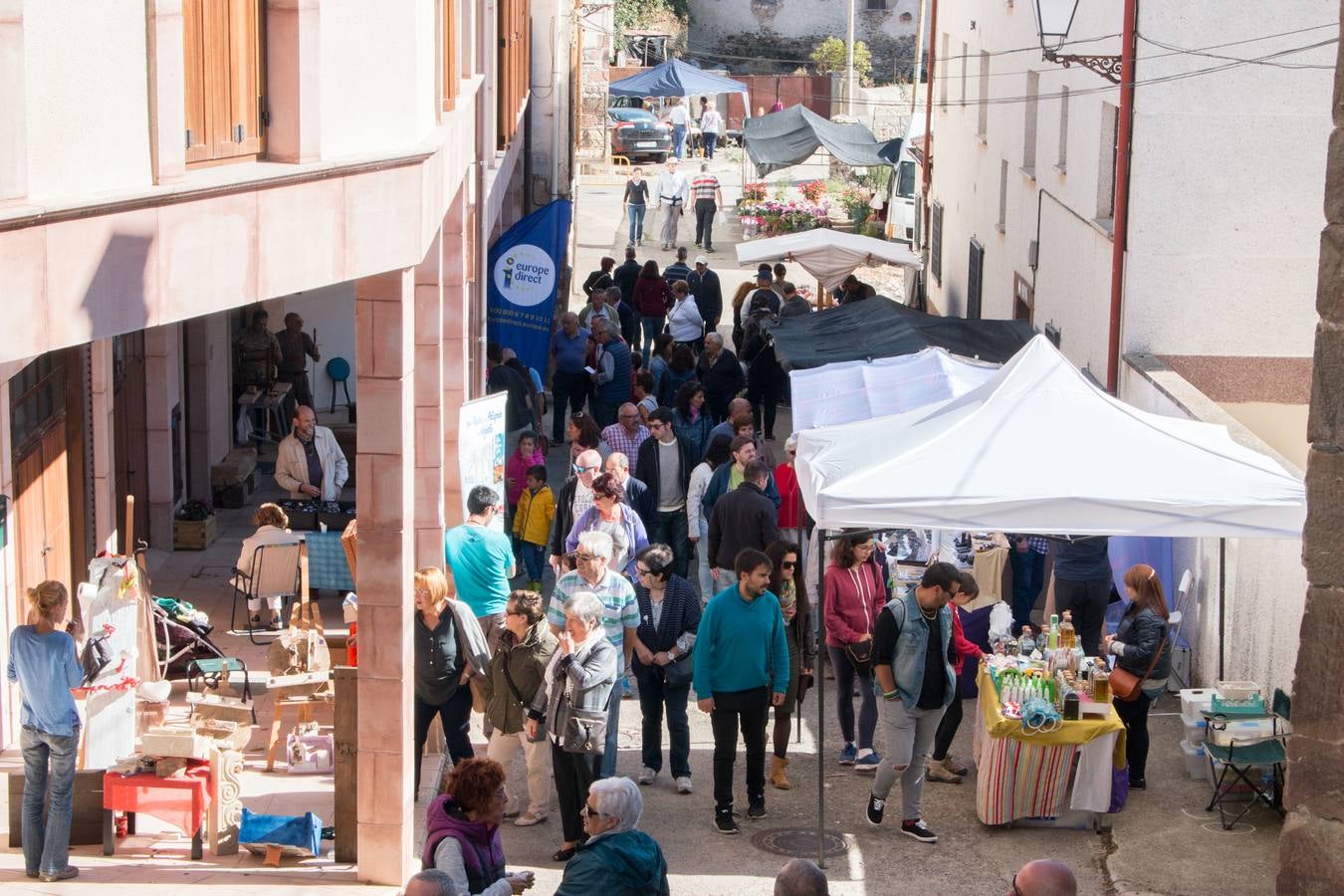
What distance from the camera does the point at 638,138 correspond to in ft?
157

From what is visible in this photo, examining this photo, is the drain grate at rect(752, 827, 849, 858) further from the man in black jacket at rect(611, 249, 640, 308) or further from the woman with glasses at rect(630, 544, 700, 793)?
the man in black jacket at rect(611, 249, 640, 308)

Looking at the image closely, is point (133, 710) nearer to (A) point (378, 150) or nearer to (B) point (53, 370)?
(B) point (53, 370)

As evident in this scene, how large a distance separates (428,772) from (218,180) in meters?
4.74

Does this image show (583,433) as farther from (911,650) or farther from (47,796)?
(47,796)

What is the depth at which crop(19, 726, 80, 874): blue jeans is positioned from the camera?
28.8 ft

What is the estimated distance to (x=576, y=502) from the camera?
12.8 m

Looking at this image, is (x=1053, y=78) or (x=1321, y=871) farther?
(x=1053, y=78)

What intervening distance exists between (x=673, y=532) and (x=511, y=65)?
Answer: 9.12 meters

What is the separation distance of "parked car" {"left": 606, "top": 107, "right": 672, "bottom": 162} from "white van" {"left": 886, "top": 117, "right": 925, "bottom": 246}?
11.0 metres

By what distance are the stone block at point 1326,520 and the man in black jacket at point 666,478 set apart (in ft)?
28.7

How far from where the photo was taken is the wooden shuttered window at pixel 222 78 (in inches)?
293

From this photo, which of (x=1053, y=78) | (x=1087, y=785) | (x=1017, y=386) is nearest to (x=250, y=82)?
(x=1017, y=386)

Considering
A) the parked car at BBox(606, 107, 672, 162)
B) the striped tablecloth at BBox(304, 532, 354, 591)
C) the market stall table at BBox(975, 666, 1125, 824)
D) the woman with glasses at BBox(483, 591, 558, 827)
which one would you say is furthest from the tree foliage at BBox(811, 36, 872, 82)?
the woman with glasses at BBox(483, 591, 558, 827)

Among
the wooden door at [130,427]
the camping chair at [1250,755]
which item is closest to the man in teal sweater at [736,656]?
the camping chair at [1250,755]
